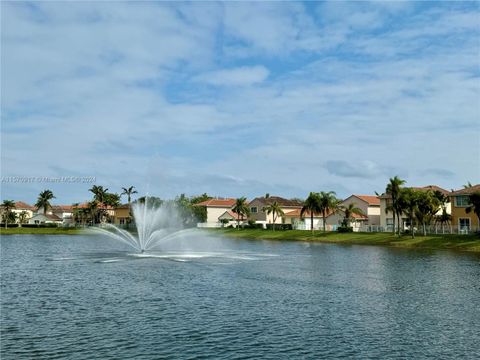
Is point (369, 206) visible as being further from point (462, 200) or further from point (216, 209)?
point (216, 209)

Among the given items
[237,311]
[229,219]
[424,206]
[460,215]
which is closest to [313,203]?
[424,206]

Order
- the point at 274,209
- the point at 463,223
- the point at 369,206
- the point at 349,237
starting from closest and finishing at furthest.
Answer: the point at 463,223 < the point at 349,237 < the point at 369,206 < the point at 274,209

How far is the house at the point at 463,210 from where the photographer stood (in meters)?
99.2

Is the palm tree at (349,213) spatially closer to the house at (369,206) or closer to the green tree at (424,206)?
the house at (369,206)

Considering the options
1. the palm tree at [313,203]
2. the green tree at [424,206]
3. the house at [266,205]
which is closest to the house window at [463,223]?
the green tree at [424,206]

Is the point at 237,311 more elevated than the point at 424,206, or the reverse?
the point at 424,206

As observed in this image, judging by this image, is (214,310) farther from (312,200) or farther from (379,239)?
(312,200)

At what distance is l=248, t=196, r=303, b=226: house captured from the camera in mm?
159500

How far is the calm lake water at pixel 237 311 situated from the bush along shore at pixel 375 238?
102ft

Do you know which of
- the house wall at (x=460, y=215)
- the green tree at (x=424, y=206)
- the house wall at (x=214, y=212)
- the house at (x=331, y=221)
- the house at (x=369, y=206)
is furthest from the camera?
the house wall at (x=214, y=212)

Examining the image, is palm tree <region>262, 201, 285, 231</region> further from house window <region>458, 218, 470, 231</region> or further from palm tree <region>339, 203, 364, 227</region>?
house window <region>458, 218, 470, 231</region>

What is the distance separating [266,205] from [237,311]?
125410 mm

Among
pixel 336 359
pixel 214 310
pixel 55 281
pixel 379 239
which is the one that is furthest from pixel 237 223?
pixel 336 359

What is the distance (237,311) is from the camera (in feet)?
110
